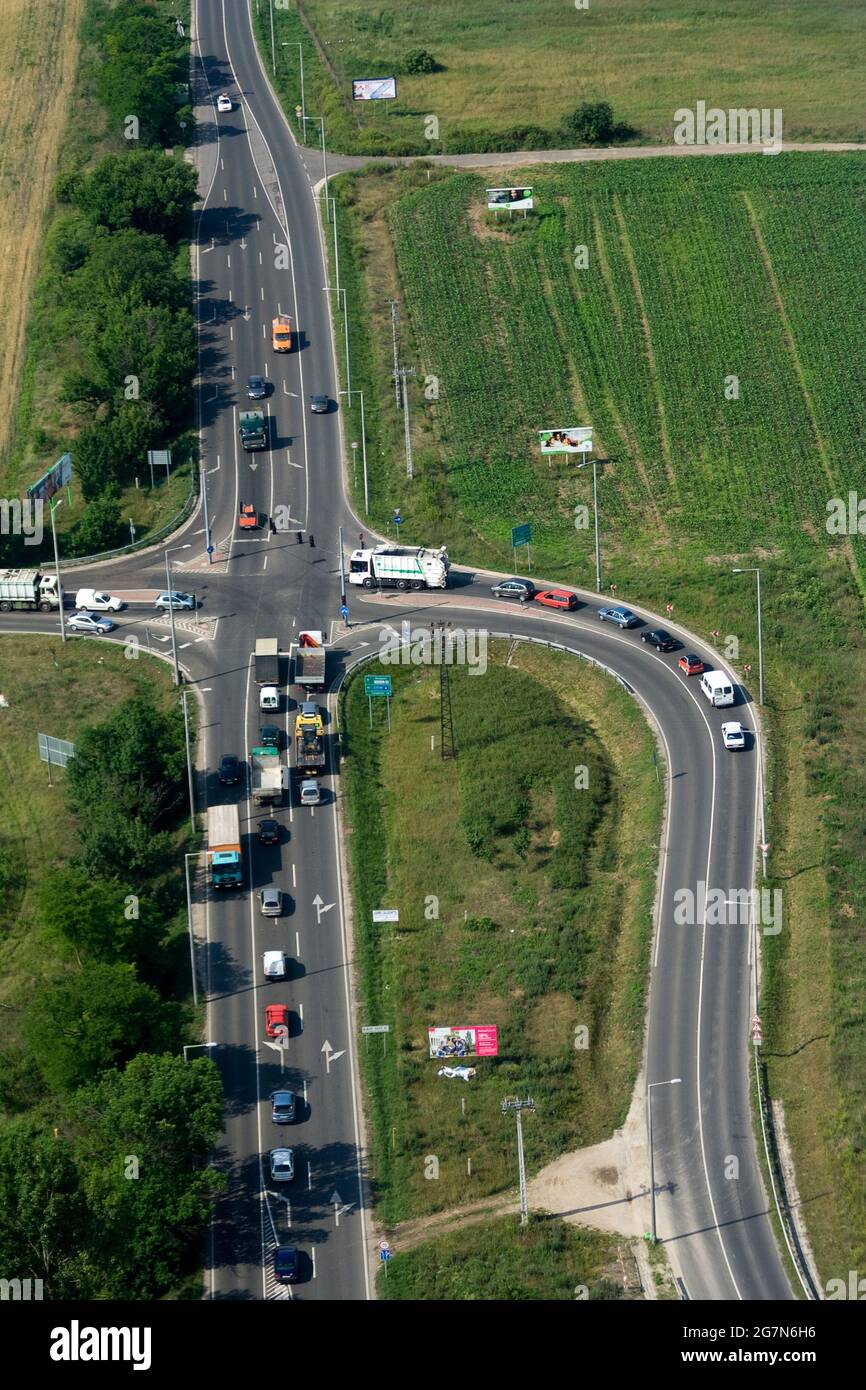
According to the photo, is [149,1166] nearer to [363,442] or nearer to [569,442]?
[363,442]

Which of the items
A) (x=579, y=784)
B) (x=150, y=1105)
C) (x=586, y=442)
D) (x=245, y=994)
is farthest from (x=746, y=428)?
(x=150, y=1105)

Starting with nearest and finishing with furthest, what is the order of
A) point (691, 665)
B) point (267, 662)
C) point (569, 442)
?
1. point (267, 662)
2. point (691, 665)
3. point (569, 442)

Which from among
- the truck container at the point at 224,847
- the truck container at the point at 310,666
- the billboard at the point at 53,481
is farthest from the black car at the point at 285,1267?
the billboard at the point at 53,481

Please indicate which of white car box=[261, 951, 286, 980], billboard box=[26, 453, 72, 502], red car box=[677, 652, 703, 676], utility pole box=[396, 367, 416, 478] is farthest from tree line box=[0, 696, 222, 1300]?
utility pole box=[396, 367, 416, 478]

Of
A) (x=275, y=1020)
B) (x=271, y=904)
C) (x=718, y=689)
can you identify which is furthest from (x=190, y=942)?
(x=718, y=689)

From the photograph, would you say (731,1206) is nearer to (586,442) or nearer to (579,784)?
(579,784)

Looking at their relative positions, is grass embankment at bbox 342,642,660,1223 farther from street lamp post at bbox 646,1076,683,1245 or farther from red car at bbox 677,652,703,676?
red car at bbox 677,652,703,676
